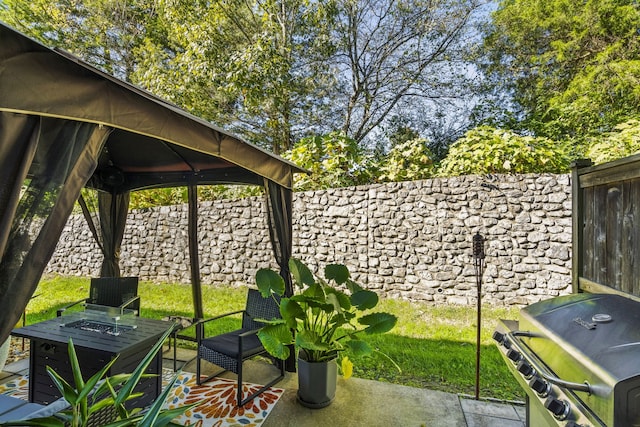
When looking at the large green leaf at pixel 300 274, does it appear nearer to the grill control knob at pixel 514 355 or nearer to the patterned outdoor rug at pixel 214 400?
the patterned outdoor rug at pixel 214 400

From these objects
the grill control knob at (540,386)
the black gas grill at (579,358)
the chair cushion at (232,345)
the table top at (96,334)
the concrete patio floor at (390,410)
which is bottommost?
the concrete patio floor at (390,410)

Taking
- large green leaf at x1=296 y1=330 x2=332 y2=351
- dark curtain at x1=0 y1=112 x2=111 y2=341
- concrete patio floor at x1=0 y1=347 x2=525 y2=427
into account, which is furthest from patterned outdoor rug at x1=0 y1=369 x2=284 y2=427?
dark curtain at x1=0 y1=112 x2=111 y2=341

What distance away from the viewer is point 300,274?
10.1ft

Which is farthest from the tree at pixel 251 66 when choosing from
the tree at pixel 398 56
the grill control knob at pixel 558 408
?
the grill control knob at pixel 558 408

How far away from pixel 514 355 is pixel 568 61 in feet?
30.4

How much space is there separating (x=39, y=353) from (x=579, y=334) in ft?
11.9

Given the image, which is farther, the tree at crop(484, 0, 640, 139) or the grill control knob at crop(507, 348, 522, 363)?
the tree at crop(484, 0, 640, 139)

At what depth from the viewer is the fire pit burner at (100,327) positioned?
9.13 ft

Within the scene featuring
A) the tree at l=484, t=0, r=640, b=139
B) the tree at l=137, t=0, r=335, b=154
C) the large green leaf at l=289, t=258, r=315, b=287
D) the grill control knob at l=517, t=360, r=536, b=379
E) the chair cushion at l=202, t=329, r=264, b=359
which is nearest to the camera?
the grill control knob at l=517, t=360, r=536, b=379

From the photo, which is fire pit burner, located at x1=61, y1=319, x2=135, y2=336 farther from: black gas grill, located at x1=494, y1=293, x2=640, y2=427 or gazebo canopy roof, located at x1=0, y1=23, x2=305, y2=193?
black gas grill, located at x1=494, y1=293, x2=640, y2=427

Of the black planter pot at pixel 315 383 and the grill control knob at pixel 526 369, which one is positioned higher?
the grill control knob at pixel 526 369

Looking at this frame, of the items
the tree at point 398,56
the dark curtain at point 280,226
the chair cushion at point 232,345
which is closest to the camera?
the chair cushion at point 232,345

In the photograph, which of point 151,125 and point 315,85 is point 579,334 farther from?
point 315,85

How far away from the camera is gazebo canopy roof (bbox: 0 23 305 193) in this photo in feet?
4.33
